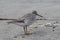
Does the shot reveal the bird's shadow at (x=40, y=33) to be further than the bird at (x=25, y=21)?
Yes

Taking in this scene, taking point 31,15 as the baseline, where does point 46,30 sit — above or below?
below

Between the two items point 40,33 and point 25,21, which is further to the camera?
point 40,33

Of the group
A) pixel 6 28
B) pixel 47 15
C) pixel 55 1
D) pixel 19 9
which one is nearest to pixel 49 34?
pixel 6 28

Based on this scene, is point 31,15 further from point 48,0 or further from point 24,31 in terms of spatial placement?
point 48,0

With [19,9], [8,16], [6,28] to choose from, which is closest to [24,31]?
[6,28]

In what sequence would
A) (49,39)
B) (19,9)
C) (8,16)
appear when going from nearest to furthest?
1. (49,39)
2. (8,16)
3. (19,9)

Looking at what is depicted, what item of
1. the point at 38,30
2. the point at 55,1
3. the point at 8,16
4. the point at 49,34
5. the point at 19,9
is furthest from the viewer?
the point at 55,1

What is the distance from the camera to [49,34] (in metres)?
5.64

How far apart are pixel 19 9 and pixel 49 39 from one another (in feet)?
12.5

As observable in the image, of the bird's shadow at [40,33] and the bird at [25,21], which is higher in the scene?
the bird at [25,21]

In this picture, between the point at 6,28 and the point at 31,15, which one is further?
the point at 6,28

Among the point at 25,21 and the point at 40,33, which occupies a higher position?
the point at 25,21

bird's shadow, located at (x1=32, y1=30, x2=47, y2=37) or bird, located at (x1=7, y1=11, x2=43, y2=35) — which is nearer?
bird, located at (x1=7, y1=11, x2=43, y2=35)

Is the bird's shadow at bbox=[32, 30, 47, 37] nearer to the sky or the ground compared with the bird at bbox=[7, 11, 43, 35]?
nearer to the ground
